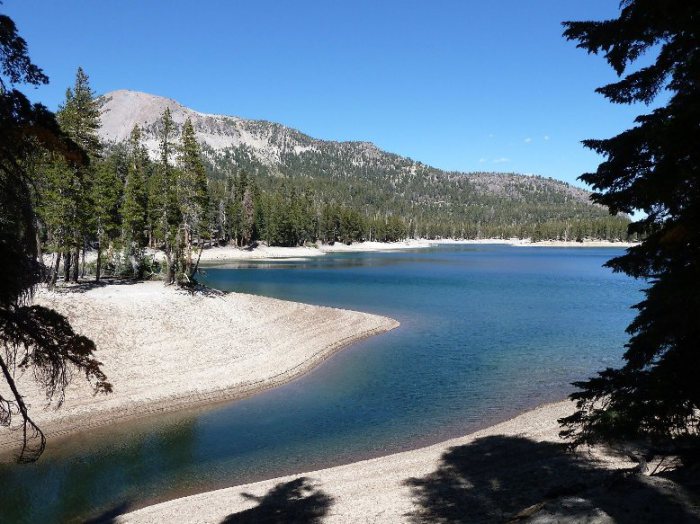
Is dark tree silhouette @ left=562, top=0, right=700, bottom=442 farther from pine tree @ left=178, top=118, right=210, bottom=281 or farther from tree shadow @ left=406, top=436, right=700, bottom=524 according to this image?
pine tree @ left=178, top=118, right=210, bottom=281

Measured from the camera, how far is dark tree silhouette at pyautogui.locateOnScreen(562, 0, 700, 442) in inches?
253

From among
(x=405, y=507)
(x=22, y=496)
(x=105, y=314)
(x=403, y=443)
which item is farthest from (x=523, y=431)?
(x=105, y=314)

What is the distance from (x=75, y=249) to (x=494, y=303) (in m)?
43.8

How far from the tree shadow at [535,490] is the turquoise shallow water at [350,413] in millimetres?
4022

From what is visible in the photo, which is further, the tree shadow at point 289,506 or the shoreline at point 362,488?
the shoreline at point 362,488

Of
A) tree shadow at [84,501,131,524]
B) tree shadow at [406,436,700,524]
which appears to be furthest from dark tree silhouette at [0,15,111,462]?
tree shadow at [406,436,700,524]

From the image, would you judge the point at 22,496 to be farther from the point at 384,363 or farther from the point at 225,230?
the point at 225,230

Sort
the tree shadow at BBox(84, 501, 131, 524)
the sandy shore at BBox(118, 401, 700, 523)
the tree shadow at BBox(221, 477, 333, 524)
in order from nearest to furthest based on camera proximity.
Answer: the sandy shore at BBox(118, 401, 700, 523)
the tree shadow at BBox(221, 477, 333, 524)
the tree shadow at BBox(84, 501, 131, 524)

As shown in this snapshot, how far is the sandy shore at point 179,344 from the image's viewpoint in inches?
865

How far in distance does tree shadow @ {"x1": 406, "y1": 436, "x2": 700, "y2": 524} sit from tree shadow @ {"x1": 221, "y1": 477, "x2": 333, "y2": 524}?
2.62 meters

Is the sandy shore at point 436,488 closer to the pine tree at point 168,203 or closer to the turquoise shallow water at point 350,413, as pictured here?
the turquoise shallow water at point 350,413

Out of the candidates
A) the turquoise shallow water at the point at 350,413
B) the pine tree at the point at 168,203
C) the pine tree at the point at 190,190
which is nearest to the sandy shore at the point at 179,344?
the turquoise shallow water at the point at 350,413

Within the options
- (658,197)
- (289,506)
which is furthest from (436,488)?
(658,197)

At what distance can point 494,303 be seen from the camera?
56062 mm
